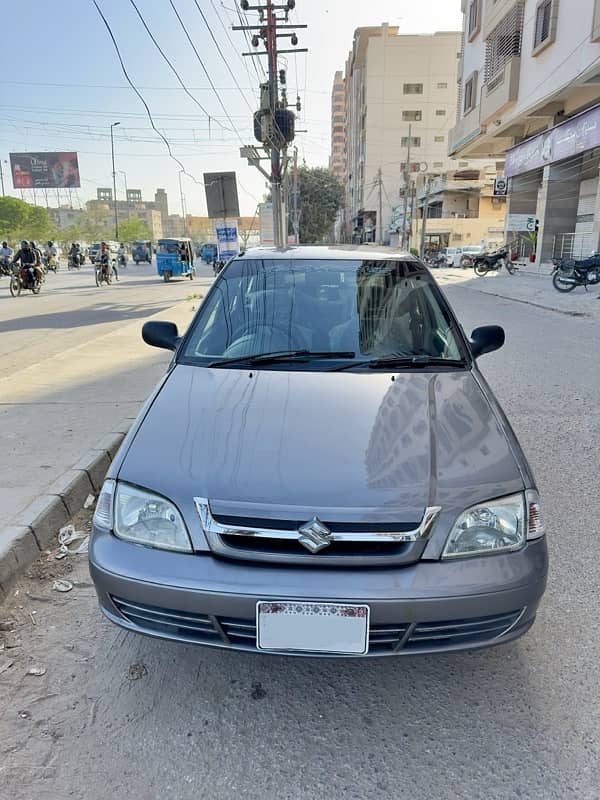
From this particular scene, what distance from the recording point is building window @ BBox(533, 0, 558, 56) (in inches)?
752

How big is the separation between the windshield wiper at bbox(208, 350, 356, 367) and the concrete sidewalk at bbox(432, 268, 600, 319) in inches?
433

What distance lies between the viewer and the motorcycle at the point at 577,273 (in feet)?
50.4

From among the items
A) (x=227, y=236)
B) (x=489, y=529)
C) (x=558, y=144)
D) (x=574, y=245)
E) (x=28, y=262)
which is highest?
(x=558, y=144)

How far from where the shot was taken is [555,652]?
2.22 meters

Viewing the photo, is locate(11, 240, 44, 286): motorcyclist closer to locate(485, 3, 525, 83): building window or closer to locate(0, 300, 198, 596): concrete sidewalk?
locate(0, 300, 198, 596): concrete sidewalk

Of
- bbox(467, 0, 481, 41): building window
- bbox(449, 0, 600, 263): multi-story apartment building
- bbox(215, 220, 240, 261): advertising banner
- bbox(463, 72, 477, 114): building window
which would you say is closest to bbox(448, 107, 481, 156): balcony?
bbox(449, 0, 600, 263): multi-story apartment building

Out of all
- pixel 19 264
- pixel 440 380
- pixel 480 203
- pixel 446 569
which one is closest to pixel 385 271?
pixel 440 380

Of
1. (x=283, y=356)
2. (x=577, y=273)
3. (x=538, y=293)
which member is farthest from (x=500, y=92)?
(x=283, y=356)

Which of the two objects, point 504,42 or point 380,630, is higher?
point 504,42

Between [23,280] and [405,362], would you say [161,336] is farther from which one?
[23,280]

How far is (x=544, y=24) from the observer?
20000mm

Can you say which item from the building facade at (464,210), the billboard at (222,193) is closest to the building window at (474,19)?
the building facade at (464,210)

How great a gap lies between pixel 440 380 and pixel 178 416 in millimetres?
1215

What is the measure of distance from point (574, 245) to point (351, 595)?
78.8ft
